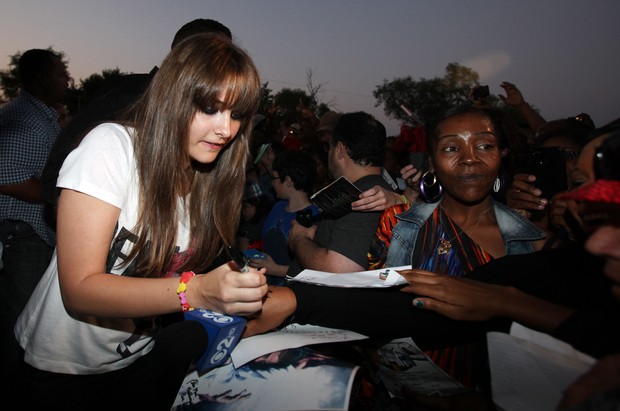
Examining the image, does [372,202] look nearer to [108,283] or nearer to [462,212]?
[462,212]

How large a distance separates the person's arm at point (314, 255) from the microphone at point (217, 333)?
1398 mm

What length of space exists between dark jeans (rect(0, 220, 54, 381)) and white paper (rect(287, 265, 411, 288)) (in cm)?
298

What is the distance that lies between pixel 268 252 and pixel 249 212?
1.39m

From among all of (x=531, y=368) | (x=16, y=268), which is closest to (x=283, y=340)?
(x=531, y=368)

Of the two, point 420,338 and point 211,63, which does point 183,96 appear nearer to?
point 211,63

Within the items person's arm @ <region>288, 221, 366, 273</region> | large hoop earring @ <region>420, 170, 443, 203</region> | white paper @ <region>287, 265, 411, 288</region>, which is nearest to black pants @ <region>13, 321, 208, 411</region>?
white paper @ <region>287, 265, 411, 288</region>

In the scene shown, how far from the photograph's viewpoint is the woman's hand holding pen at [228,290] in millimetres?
1245

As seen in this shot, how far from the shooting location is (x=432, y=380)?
1.42 metres

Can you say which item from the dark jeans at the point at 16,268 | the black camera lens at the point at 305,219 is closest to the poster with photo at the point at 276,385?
the black camera lens at the point at 305,219

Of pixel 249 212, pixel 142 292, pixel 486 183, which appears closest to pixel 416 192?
pixel 486 183

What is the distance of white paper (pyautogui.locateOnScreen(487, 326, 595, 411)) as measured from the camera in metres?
0.80

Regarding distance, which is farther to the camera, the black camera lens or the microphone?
the black camera lens

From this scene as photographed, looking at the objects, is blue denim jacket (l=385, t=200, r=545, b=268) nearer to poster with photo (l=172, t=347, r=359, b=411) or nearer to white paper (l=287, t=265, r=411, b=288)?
white paper (l=287, t=265, r=411, b=288)

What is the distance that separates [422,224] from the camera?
235 centimetres
